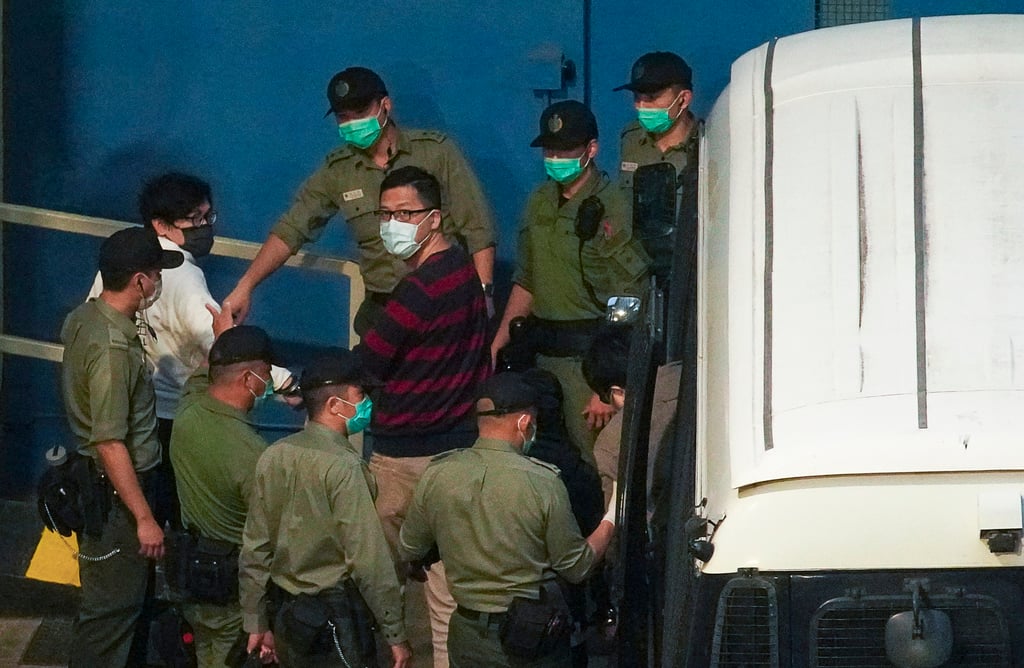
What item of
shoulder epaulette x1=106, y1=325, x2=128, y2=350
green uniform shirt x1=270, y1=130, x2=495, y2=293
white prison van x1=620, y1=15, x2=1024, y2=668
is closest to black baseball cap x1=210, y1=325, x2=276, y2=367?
shoulder epaulette x1=106, y1=325, x2=128, y2=350

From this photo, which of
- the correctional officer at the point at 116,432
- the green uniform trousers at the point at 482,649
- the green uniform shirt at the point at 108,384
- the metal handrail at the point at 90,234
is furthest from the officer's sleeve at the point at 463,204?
the green uniform trousers at the point at 482,649

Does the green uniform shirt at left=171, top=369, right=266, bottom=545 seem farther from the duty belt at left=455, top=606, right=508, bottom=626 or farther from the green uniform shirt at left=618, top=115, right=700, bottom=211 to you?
the green uniform shirt at left=618, top=115, right=700, bottom=211

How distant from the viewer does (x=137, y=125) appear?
8461 millimetres

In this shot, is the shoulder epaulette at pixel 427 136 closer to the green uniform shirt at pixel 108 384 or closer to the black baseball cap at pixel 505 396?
the green uniform shirt at pixel 108 384

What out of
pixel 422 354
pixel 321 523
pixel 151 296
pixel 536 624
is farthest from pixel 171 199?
pixel 536 624

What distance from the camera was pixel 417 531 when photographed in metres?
5.65

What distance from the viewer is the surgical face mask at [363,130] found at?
7238 millimetres

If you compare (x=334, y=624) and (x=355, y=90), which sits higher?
(x=355, y=90)

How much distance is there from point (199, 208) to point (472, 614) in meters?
2.34

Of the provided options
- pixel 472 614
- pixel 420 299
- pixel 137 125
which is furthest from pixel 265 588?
pixel 137 125

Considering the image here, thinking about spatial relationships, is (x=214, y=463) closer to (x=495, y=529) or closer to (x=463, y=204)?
(x=495, y=529)

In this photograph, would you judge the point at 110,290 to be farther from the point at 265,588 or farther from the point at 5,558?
the point at 5,558

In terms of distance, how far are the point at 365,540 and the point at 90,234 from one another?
9.09 feet

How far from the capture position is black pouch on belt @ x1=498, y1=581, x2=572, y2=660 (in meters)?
5.44
